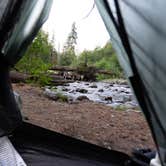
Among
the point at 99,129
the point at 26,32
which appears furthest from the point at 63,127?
the point at 26,32

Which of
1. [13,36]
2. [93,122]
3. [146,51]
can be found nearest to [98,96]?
[93,122]

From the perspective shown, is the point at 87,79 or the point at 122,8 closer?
the point at 122,8

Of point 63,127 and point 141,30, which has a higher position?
point 141,30

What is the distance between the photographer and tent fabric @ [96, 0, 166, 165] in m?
1.41

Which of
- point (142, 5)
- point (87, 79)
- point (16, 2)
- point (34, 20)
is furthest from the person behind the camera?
point (87, 79)

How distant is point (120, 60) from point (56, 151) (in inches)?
46.6

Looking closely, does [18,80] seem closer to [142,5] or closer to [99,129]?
[99,129]

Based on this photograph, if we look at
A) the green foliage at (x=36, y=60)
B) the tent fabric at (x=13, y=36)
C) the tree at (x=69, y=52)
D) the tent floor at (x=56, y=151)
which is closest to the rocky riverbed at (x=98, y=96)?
the green foliage at (x=36, y=60)

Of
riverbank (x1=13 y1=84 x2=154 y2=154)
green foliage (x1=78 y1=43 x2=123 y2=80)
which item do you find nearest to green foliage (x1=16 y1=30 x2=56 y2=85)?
riverbank (x1=13 y1=84 x2=154 y2=154)

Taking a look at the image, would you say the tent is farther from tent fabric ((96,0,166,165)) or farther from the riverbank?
the riverbank

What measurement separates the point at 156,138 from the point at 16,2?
1.36 metres

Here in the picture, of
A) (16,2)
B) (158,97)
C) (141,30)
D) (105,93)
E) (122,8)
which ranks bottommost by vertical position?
(105,93)

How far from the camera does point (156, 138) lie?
5.50 ft

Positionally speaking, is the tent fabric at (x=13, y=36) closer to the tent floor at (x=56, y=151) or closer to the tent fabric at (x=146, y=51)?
the tent floor at (x=56, y=151)
